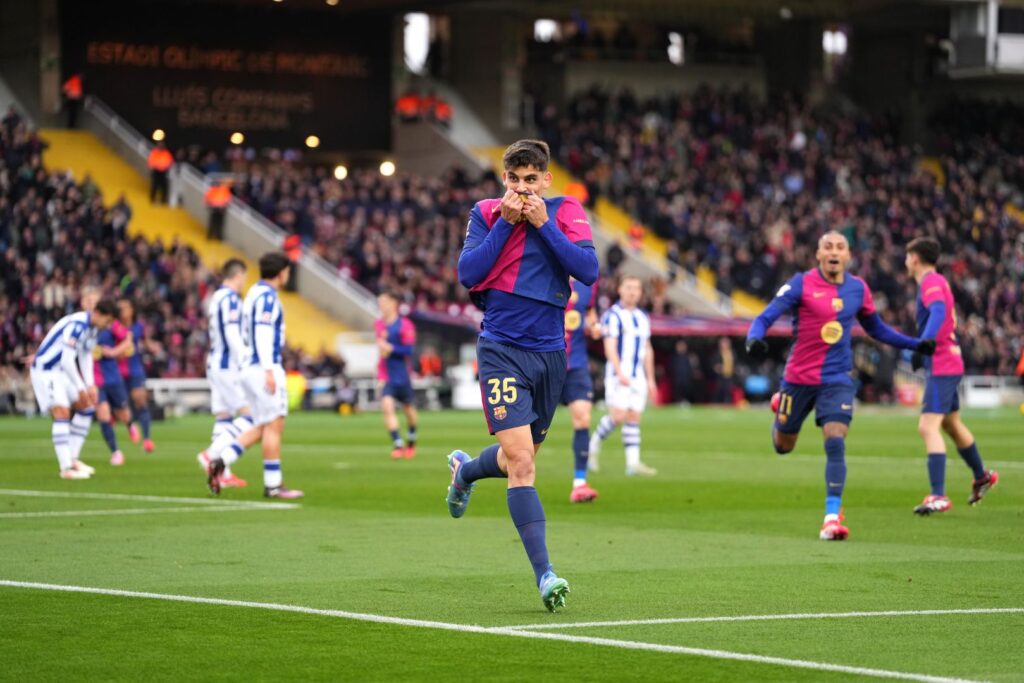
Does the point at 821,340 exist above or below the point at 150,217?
below

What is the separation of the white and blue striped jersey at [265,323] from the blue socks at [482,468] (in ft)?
25.4

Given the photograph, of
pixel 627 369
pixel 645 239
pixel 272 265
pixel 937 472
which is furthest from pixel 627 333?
pixel 645 239

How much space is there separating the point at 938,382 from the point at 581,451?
12.4 ft

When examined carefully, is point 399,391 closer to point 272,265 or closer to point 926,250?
point 272,265

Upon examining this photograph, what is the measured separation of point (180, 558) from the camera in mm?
12648

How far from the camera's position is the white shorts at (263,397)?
1833cm

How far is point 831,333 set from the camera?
1472 centimetres

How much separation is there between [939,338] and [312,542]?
640 cm

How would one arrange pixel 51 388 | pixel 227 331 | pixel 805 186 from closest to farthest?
1. pixel 227 331
2. pixel 51 388
3. pixel 805 186

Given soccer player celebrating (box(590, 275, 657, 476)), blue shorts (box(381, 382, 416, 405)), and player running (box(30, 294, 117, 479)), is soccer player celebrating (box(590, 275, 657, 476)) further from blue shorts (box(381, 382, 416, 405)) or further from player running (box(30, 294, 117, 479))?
player running (box(30, 294, 117, 479))

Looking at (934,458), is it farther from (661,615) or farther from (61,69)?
(61,69)

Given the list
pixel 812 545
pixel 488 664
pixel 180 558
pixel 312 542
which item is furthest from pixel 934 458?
pixel 488 664

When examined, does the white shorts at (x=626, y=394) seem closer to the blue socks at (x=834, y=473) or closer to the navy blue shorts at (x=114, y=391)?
the blue socks at (x=834, y=473)

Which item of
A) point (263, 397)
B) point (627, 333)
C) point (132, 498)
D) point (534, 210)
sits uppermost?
point (534, 210)
